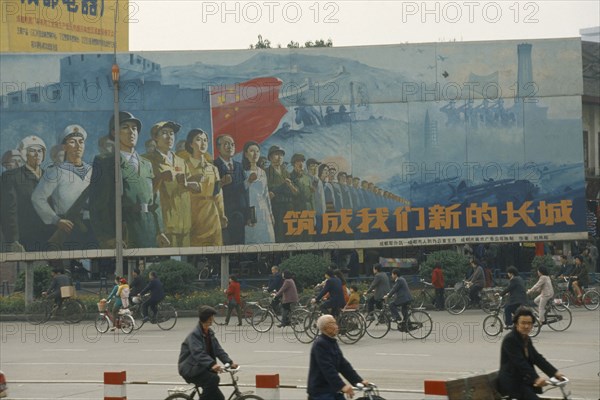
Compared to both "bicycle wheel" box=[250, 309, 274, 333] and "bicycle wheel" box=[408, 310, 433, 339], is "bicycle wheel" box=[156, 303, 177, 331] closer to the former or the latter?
"bicycle wheel" box=[250, 309, 274, 333]

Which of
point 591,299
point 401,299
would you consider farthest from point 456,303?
point 401,299

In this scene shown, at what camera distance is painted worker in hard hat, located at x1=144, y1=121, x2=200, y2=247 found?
39312mm

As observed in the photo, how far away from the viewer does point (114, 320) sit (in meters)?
30.0

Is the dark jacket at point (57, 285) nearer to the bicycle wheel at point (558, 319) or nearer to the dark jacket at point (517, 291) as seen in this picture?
the bicycle wheel at point (558, 319)

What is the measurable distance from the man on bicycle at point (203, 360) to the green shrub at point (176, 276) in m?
23.6

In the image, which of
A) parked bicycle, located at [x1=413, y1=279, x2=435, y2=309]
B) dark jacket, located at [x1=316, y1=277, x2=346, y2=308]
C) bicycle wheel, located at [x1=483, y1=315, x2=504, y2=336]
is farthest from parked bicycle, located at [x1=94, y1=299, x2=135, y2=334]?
parked bicycle, located at [x1=413, y1=279, x2=435, y2=309]

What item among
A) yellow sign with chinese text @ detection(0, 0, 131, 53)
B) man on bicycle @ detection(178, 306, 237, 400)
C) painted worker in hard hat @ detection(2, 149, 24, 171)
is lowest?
man on bicycle @ detection(178, 306, 237, 400)

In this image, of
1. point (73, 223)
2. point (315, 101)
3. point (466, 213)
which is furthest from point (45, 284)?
point (466, 213)

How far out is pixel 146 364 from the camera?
71.6 feet

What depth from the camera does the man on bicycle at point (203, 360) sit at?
12.3 meters

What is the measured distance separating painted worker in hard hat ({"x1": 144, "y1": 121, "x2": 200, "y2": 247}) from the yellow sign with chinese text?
27861mm

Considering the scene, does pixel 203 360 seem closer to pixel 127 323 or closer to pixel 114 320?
pixel 127 323

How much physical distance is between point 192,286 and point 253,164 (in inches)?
208

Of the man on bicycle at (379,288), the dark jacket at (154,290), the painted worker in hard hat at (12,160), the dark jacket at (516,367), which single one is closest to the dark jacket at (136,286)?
the dark jacket at (154,290)
